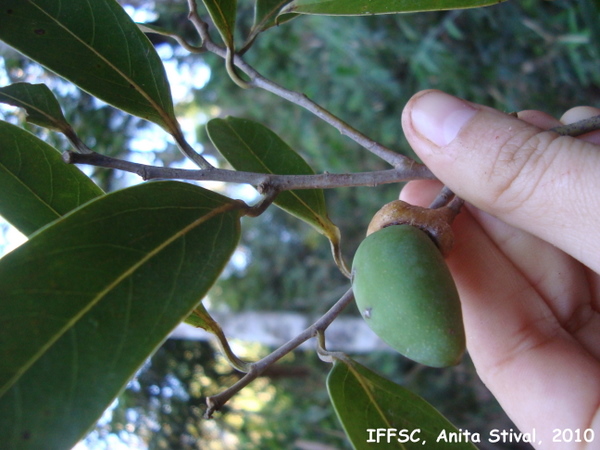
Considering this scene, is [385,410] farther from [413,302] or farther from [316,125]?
[316,125]

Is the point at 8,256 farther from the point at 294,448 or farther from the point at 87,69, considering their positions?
the point at 294,448

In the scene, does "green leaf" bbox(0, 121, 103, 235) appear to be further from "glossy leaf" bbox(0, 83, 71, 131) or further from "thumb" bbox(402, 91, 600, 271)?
"thumb" bbox(402, 91, 600, 271)

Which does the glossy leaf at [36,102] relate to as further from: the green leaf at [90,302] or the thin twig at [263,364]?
the thin twig at [263,364]

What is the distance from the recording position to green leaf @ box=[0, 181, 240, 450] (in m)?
0.69

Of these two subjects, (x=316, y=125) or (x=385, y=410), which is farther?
(x=316, y=125)

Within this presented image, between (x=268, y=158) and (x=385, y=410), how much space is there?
74cm

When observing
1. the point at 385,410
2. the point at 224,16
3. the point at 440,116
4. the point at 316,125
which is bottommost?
the point at 385,410

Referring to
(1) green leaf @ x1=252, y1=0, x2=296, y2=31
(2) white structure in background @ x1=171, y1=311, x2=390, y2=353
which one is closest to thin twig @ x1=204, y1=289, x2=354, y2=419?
(1) green leaf @ x1=252, y1=0, x2=296, y2=31

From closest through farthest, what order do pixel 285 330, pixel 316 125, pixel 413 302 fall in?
pixel 413 302 < pixel 316 125 < pixel 285 330

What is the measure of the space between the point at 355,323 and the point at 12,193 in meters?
2.89

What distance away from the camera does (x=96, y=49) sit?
3.44ft

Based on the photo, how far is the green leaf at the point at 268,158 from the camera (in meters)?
1.34

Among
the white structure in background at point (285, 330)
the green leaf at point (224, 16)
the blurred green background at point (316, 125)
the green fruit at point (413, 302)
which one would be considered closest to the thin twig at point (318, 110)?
the green leaf at point (224, 16)

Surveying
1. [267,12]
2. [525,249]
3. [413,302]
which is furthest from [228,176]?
[525,249]
